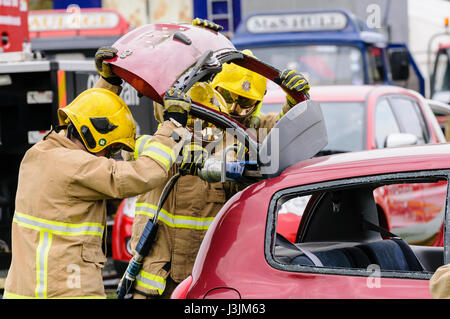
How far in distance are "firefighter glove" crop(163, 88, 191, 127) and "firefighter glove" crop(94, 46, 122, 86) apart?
0.36m

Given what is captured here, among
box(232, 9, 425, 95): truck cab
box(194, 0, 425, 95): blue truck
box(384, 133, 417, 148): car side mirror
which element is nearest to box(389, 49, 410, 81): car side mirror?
box(194, 0, 425, 95): blue truck

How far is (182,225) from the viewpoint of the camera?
416 cm

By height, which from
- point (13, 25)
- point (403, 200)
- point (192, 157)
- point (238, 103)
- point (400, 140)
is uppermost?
point (13, 25)

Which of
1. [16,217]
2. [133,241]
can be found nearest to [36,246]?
[16,217]

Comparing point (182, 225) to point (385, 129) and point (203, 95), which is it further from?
point (385, 129)

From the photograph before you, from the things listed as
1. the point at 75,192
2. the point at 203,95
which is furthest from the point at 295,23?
the point at 75,192

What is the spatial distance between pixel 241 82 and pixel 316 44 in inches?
263

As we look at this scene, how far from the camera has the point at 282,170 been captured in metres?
3.47

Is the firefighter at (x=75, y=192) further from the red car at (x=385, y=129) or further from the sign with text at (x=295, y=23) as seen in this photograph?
the sign with text at (x=295, y=23)

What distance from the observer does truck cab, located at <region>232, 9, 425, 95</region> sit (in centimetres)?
1094

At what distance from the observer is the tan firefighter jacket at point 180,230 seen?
4.12 m

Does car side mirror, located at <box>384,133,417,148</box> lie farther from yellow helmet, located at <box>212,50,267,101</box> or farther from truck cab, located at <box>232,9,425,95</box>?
truck cab, located at <box>232,9,425,95</box>

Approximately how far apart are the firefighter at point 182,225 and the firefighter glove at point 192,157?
20 centimetres
